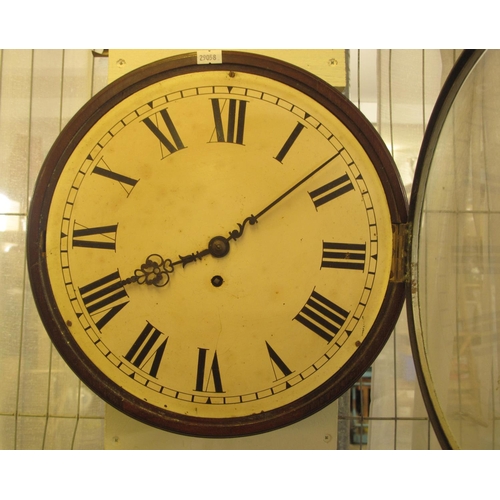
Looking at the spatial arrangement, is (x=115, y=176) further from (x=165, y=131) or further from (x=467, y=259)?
(x=467, y=259)

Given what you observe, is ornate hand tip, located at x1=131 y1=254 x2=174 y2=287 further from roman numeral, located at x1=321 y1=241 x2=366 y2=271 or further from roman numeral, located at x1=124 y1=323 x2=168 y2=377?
roman numeral, located at x1=321 y1=241 x2=366 y2=271

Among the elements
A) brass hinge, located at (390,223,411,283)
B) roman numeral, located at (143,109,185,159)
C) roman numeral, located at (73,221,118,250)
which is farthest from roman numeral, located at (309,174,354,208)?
roman numeral, located at (73,221,118,250)

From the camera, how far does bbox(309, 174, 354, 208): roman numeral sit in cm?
102

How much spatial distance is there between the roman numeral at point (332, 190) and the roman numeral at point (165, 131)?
262 mm

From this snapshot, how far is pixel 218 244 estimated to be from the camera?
101 cm

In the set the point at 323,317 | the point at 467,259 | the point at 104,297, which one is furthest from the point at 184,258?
the point at 467,259

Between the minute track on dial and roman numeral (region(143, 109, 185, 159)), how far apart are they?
18 centimetres

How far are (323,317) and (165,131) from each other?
1.45ft

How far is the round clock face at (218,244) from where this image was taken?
3.27ft

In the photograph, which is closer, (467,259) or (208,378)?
(208,378)

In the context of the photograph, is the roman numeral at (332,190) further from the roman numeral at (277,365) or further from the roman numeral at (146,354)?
the roman numeral at (146,354)

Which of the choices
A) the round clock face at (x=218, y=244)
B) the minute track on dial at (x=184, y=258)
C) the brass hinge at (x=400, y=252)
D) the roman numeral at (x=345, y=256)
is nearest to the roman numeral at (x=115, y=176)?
the round clock face at (x=218, y=244)

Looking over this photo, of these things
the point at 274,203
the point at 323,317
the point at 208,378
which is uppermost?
the point at 274,203

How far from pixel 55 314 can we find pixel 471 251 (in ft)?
2.75
